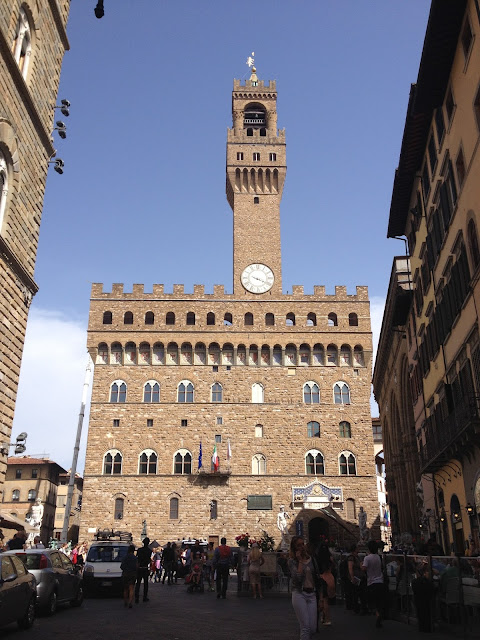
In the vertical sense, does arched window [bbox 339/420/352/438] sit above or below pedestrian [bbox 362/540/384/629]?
above

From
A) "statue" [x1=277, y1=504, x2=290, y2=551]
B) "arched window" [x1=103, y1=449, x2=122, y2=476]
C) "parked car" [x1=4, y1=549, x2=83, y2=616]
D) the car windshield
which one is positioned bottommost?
"parked car" [x1=4, y1=549, x2=83, y2=616]

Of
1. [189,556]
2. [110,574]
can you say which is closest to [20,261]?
[110,574]

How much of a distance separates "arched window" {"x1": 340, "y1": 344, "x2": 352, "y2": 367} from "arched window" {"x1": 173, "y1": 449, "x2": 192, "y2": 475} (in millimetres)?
12194

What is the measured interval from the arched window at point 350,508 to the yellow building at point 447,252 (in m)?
14.1

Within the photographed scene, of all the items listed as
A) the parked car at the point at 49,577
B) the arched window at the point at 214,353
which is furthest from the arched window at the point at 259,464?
the parked car at the point at 49,577

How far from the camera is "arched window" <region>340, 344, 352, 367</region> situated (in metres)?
43.2

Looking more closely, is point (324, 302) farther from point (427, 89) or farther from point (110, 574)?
point (110, 574)

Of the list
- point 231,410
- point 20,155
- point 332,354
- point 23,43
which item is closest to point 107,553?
point 20,155

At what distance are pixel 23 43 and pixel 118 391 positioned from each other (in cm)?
2791

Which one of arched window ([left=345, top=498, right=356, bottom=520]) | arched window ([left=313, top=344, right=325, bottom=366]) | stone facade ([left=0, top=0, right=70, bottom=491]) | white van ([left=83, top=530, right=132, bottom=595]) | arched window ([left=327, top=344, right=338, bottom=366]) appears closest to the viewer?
stone facade ([left=0, top=0, right=70, bottom=491])

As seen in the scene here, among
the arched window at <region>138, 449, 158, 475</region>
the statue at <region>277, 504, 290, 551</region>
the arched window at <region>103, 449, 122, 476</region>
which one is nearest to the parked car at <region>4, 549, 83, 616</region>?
the statue at <region>277, 504, 290, 551</region>

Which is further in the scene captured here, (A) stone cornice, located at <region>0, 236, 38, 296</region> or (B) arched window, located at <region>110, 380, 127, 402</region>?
(B) arched window, located at <region>110, 380, 127, 402</region>

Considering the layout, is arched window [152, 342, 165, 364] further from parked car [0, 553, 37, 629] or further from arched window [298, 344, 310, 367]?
parked car [0, 553, 37, 629]

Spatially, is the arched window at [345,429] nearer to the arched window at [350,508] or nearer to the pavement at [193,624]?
the arched window at [350,508]
